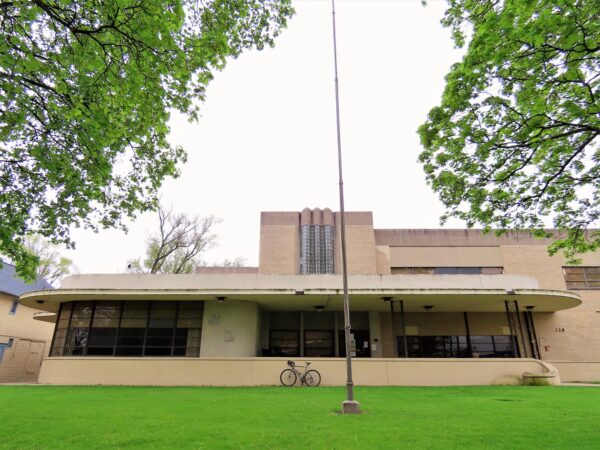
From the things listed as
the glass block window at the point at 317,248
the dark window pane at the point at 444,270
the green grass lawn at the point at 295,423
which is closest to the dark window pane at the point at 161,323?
the green grass lawn at the point at 295,423

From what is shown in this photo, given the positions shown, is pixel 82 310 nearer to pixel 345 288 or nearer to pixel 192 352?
pixel 192 352

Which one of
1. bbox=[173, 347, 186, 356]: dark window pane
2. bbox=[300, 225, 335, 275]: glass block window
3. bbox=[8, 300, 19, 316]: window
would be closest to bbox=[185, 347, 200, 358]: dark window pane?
bbox=[173, 347, 186, 356]: dark window pane

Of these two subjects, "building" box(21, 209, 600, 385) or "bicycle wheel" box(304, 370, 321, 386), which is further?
"building" box(21, 209, 600, 385)

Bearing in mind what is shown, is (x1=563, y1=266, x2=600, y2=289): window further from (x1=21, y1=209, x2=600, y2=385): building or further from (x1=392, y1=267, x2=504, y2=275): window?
(x1=392, y1=267, x2=504, y2=275): window

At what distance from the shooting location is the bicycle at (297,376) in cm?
1545

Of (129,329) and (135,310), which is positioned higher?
(135,310)

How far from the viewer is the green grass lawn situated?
5.36m

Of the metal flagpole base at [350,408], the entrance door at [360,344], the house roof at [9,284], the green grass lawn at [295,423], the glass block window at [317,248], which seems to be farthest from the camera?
the glass block window at [317,248]

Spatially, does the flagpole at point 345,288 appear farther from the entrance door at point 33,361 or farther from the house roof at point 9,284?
the entrance door at point 33,361

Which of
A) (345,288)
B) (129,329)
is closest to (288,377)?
(129,329)

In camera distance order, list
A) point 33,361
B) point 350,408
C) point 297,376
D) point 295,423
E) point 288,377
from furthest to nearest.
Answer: point 33,361 → point 288,377 → point 297,376 → point 350,408 → point 295,423

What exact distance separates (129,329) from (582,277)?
971 inches

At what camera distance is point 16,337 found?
2397 centimetres

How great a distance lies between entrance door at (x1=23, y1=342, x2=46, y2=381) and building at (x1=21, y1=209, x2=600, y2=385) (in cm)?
742
